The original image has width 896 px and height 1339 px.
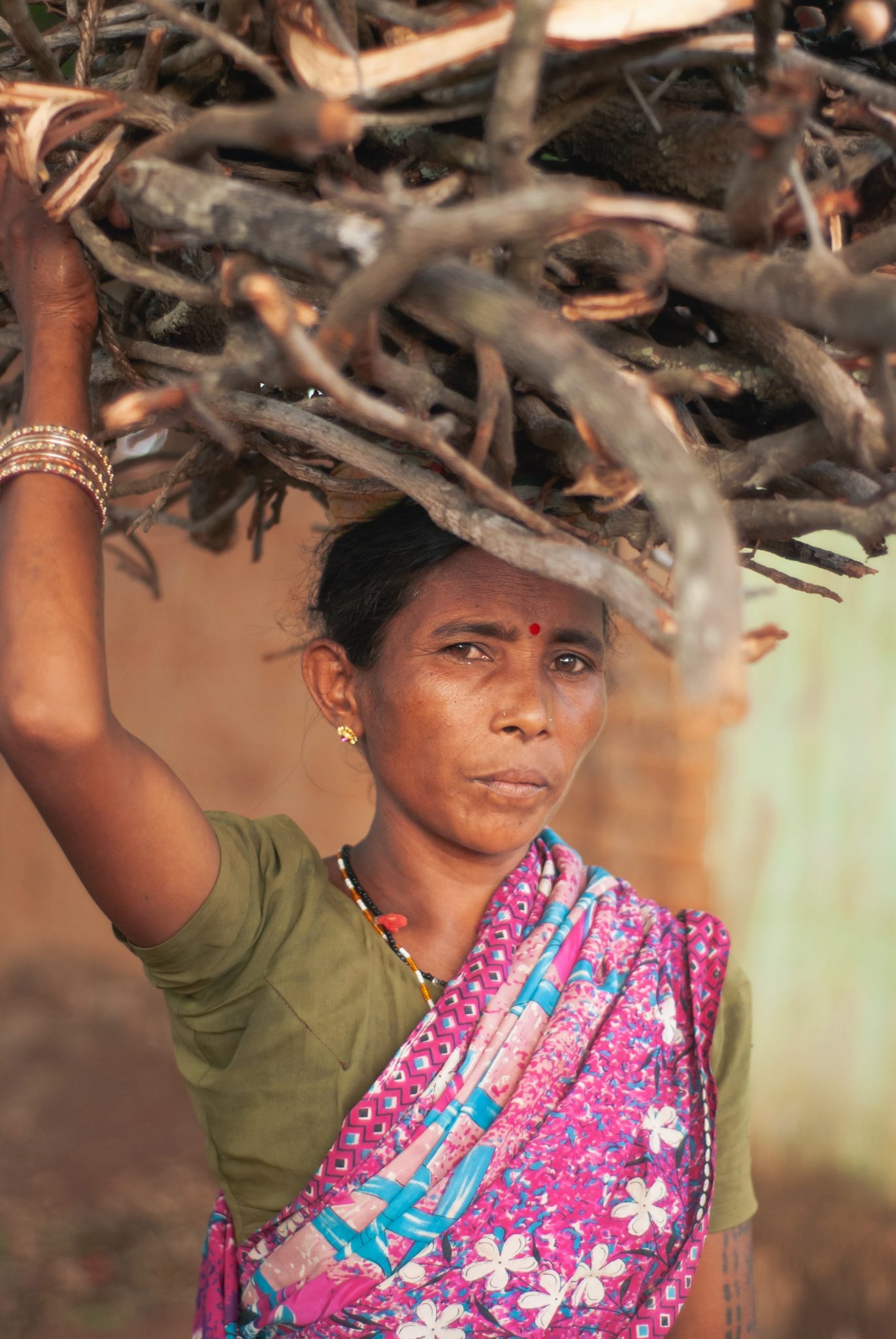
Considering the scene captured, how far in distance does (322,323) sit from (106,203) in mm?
390

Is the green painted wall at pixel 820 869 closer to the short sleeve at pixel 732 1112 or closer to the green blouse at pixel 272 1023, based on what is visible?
the short sleeve at pixel 732 1112

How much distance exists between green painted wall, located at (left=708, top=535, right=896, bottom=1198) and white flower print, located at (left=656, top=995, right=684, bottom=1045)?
1985mm

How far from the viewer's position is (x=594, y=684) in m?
1.35

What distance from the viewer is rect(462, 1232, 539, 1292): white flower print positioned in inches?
47.2

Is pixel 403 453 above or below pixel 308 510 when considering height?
below

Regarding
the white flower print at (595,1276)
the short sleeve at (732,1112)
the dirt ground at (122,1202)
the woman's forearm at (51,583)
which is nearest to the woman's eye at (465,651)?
the woman's forearm at (51,583)

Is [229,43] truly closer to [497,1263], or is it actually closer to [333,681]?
[333,681]

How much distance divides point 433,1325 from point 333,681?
69cm

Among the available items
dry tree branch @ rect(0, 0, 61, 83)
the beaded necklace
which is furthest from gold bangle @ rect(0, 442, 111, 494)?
the beaded necklace

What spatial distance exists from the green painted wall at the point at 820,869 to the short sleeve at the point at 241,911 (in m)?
2.17

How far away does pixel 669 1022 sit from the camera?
138 centimetres

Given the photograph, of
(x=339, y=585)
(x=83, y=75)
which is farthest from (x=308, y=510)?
(x=83, y=75)

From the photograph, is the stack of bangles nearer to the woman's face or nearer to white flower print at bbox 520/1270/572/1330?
the woman's face

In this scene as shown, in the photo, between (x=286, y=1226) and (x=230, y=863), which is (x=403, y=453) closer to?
(x=230, y=863)
